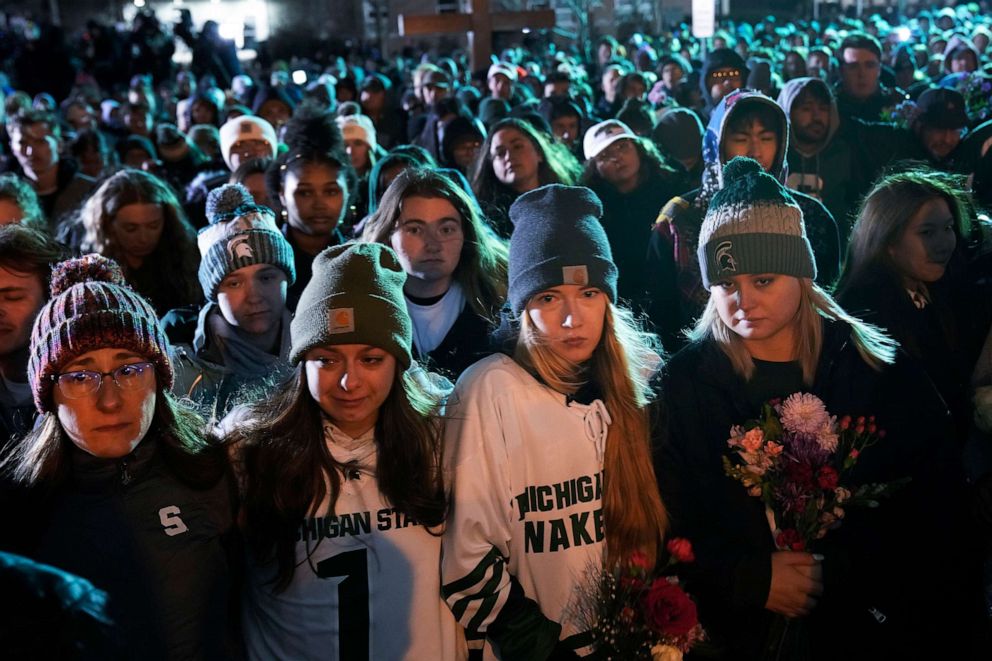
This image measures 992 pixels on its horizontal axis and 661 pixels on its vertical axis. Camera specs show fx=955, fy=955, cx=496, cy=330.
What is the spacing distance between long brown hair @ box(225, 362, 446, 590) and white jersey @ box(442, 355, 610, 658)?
9cm

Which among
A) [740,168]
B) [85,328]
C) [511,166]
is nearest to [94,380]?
[85,328]

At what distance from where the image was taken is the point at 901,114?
8531mm

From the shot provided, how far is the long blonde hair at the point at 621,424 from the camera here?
9.91ft

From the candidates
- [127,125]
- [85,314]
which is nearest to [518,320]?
[85,314]

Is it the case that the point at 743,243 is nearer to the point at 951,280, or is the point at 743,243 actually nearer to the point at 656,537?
the point at 656,537

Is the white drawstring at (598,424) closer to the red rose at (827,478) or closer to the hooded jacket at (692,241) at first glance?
the red rose at (827,478)

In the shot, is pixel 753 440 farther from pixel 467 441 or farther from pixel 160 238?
pixel 160 238

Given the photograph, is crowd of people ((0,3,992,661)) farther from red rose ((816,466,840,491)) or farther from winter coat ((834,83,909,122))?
winter coat ((834,83,909,122))

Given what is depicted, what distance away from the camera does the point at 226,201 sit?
4695 millimetres

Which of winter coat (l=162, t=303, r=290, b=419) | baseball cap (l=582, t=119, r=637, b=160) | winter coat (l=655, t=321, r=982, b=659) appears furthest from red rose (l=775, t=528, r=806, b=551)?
baseball cap (l=582, t=119, r=637, b=160)

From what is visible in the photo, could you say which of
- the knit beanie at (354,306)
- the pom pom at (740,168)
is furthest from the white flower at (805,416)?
the knit beanie at (354,306)

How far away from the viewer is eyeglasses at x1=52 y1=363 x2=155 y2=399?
8.91ft

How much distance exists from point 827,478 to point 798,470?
0.09 metres

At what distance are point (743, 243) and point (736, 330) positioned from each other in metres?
0.30
